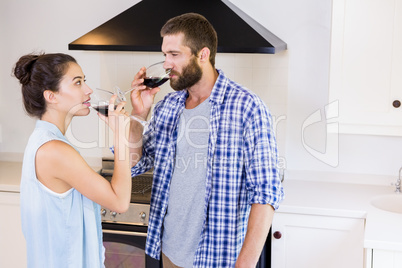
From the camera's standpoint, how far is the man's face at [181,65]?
6.32ft

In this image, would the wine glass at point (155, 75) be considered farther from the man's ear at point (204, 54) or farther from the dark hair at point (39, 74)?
the dark hair at point (39, 74)

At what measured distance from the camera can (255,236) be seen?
1765 millimetres

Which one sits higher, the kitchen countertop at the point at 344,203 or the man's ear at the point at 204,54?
the man's ear at the point at 204,54

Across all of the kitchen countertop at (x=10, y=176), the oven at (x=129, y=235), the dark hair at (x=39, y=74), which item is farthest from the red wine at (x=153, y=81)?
the kitchen countertop at (x=10, y=176)

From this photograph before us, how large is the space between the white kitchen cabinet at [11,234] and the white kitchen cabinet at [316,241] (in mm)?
1492

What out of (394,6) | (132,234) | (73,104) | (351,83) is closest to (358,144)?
(351,83)

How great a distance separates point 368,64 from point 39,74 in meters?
1.60

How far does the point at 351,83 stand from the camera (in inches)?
104

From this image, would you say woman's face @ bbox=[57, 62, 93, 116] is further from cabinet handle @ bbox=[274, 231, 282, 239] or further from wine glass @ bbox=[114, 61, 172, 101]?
cabinet handle @ bbox=[274, 231, 282, 239]

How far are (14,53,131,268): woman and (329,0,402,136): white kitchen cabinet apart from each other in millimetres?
1303

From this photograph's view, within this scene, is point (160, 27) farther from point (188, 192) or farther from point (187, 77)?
point (188, 192)

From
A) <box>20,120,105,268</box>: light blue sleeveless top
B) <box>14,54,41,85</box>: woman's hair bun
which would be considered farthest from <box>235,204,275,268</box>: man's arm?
<box>14,54,41,85</box>: woman's hair bun

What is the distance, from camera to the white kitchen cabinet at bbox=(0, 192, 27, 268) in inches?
121

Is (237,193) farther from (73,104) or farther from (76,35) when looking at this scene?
(76,35)
